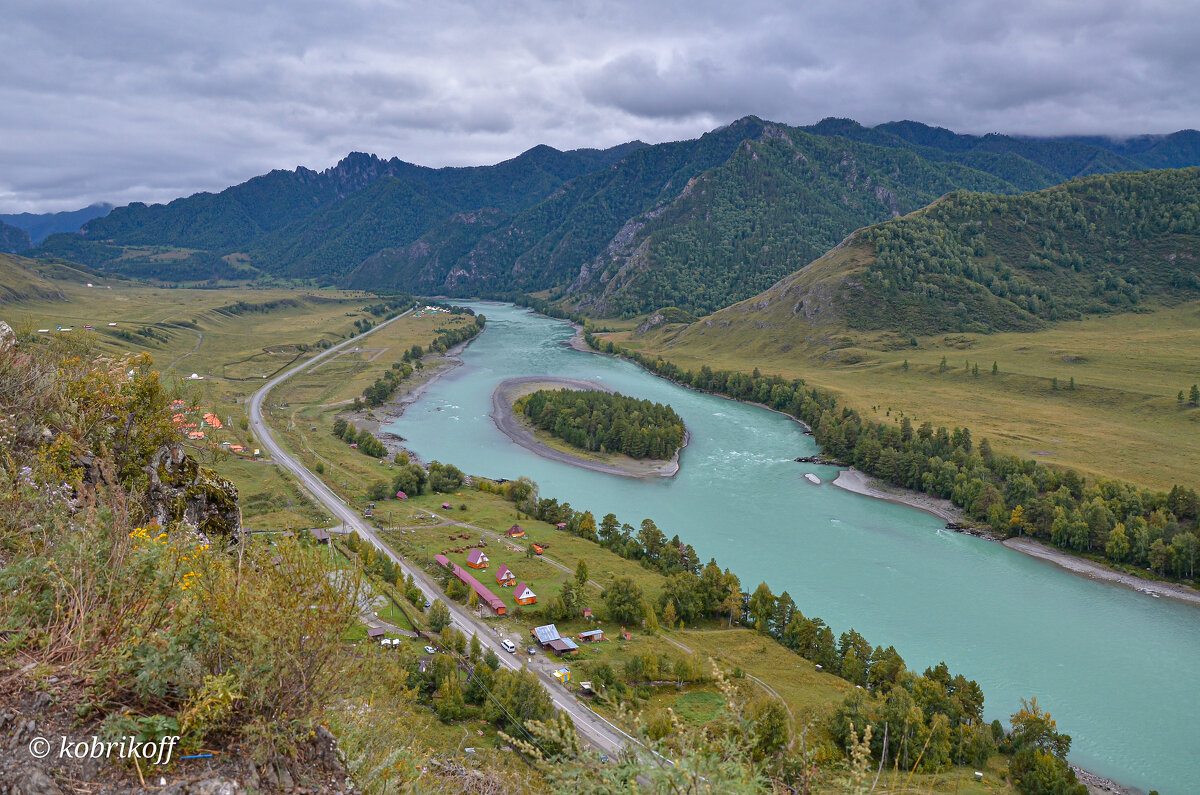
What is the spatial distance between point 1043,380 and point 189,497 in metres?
105

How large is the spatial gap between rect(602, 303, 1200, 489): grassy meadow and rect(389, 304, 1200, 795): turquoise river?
19702 mm

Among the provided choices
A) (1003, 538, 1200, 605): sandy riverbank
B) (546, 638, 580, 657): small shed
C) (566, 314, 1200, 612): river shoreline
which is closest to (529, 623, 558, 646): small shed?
(546, 638, 580, 657): small shed

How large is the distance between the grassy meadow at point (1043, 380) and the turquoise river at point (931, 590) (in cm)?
1970

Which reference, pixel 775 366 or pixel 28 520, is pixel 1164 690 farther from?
pixel 775 366

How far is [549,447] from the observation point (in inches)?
3061

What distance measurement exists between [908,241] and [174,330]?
165808mm

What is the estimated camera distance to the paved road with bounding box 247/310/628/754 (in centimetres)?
2897

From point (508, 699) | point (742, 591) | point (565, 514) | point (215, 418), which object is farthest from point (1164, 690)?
point (215, 418)

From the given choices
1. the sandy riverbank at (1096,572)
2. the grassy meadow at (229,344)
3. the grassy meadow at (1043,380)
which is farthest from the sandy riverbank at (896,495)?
the grassy meadow at (229,344)

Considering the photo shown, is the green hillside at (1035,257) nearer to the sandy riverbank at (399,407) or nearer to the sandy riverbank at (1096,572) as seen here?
the sandy riverbank at (1096,572)

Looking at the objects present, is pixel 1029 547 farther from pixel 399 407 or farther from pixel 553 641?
pixel 399 407

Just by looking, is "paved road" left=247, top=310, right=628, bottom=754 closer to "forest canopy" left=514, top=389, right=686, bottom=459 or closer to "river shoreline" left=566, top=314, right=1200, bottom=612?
"forest canopy" left=514, top=389, right=686, bottom=459

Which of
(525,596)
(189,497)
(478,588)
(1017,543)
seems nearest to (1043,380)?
(1017,543)

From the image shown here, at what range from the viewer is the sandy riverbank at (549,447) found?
229 feet
